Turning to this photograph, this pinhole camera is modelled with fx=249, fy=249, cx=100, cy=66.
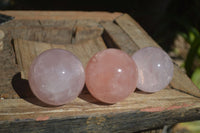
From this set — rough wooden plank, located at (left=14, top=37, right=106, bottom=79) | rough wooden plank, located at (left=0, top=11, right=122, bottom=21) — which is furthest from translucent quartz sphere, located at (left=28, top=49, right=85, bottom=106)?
rough wooden plank, located at (left=0, top=11, right=122, bottom=21)

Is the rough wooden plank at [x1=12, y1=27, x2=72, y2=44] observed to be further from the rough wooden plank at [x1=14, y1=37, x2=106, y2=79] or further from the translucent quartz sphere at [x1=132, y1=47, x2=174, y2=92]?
the translucent quartz sphere at [x1=132, y1=47, x2=174, y2=92]

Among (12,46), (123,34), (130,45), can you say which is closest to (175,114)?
(130,45)

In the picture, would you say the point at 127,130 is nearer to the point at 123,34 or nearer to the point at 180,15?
the point at 123,34

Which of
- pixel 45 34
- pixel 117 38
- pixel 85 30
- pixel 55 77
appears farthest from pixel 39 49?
pixel 55 77

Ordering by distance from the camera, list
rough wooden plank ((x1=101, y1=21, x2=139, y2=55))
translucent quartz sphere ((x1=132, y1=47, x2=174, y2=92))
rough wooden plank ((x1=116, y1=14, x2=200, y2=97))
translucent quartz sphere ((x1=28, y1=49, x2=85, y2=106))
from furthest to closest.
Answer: rough wooden plank ((x1=101, y1=21, x2=139, y2=55)) < rough wooden plank ((x1=116, y1=14, x2=200, y2=97)) < translucent quartz sphere ((x1=132, y1=47, x2=174, y2=92)) < translucent quartz sphere ((x1=28, y1=49, x2=85, y2=106))

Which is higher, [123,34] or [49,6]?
[123,34]
